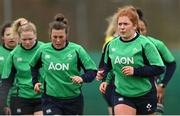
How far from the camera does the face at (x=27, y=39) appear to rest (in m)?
10.6

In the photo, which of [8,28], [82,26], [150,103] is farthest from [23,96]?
[82,26]

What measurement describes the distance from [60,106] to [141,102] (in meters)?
1.02

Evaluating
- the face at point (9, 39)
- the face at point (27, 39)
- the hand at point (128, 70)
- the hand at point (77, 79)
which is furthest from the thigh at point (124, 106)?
the face at point (9, 39)

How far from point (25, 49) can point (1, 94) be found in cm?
72

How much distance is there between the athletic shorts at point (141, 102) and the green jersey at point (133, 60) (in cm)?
5

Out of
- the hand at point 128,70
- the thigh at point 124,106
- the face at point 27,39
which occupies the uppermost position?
the face at point 27,39

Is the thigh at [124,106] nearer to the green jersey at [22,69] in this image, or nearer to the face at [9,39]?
the green jersey at [22,69]

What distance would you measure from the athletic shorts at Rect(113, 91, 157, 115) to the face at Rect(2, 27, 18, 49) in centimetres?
239

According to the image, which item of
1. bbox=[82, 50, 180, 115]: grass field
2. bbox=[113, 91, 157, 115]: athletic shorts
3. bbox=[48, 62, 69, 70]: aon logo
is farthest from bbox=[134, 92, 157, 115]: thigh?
bbox=[82, 50, 180, 115]: grass field

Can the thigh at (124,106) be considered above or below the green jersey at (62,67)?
below

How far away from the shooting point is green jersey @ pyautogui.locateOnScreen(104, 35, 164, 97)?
374 inches

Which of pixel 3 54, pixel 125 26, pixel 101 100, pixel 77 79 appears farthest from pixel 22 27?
pixel 101 100

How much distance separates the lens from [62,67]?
995cm

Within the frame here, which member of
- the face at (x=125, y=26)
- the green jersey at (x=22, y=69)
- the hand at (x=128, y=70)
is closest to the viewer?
the hand at (x=128, y=70)
